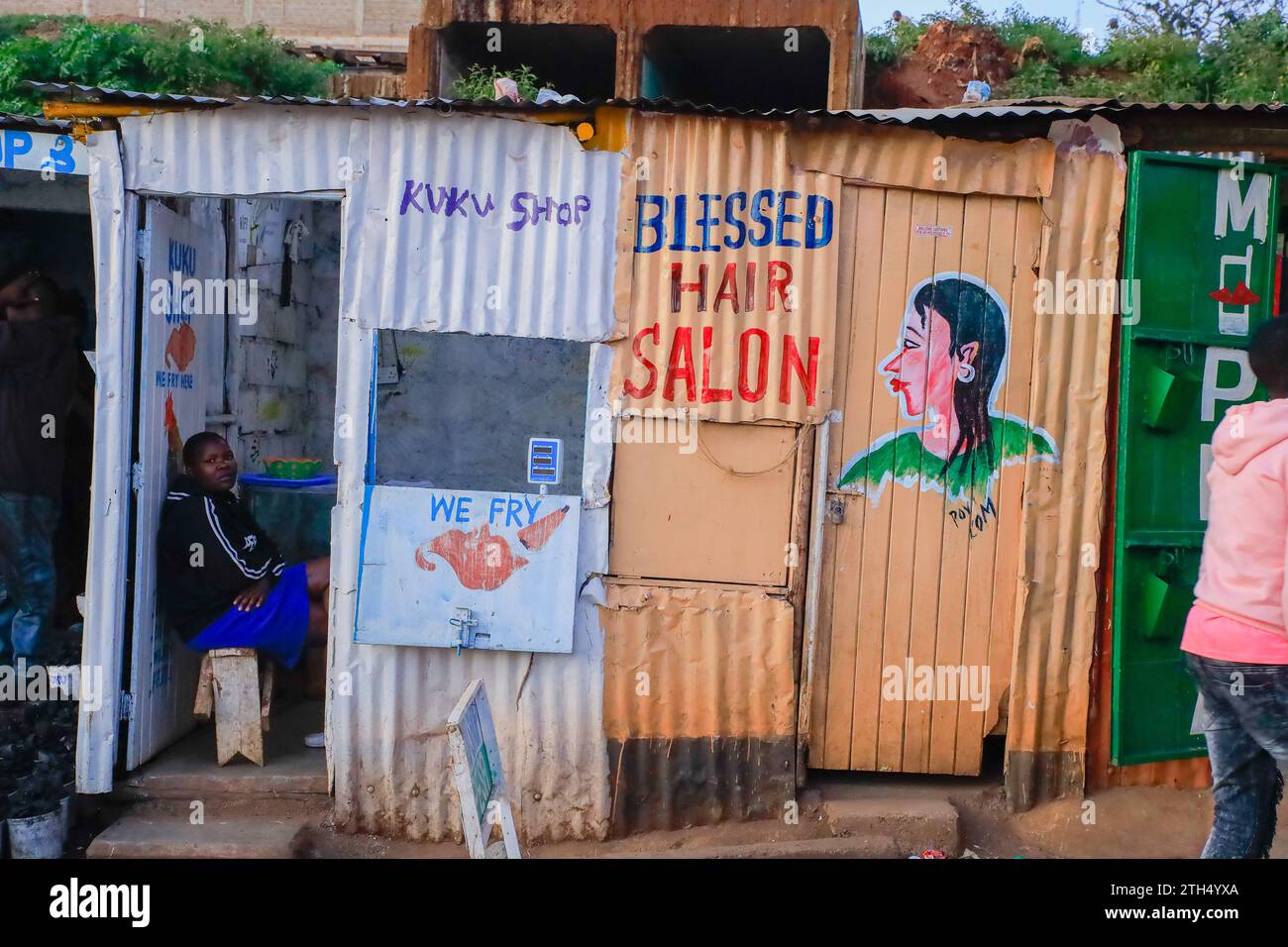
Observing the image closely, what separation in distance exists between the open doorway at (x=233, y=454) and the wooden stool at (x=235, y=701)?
0.09m

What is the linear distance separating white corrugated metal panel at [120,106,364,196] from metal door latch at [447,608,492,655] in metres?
2.01

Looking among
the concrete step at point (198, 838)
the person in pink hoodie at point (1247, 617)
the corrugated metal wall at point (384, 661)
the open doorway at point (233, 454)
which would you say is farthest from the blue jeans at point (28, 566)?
the person in pink hoodie at point (1247, 617)

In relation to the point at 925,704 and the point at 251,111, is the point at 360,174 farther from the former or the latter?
the point at 925,704

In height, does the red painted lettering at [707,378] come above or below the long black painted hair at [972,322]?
below

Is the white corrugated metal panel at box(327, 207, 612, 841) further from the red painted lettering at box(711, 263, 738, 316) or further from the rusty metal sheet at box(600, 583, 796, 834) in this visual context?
the red painted lettering at box(711, 263, 738, 316)

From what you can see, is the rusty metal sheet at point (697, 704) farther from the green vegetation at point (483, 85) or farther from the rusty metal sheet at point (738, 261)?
the green vegetation at point (483, 85)

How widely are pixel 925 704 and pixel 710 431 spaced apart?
163 cm

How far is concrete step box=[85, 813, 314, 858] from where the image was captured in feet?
15.8

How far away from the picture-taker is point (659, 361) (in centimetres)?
493

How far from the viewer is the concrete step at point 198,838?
482cm
